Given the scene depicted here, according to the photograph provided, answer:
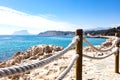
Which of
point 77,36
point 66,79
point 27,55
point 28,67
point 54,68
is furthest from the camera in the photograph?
point 27,55

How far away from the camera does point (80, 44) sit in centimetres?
520

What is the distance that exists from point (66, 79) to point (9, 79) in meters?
2.67

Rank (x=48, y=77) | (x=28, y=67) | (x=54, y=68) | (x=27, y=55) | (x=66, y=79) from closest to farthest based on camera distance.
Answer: (x=28, y=67)
(x=66, y=79)
(x=48, y=77)
(x=54, y=68)
(x=27, y=55)

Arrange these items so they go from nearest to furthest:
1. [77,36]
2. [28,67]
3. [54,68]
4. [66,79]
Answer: [28,67] → [77,36] → [66,79] → [54,68]

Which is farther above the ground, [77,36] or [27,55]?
[77,36]

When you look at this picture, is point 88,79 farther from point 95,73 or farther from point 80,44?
point 80,44

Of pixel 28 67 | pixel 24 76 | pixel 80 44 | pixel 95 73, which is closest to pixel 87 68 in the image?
pixel 95 73

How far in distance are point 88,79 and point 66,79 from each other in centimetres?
67

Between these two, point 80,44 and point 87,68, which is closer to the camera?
point 80,44

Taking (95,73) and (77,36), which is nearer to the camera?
(77,36)

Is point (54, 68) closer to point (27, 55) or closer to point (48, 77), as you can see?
point (48, 77)

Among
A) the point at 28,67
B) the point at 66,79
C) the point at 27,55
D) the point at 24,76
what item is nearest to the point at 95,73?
the point at 66,79

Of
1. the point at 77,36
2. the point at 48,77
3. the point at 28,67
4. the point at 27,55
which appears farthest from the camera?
the point at 27,55

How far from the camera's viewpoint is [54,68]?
8594mm
